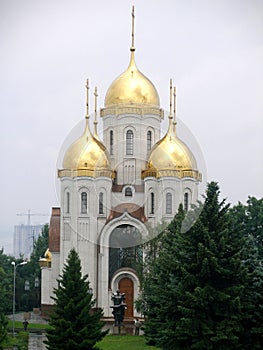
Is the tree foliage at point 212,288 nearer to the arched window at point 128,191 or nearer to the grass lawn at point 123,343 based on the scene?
the grass lawn at point 123,343

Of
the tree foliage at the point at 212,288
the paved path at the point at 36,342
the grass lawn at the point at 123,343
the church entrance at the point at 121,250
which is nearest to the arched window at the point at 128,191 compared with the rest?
the church entrance at the point at 121,250

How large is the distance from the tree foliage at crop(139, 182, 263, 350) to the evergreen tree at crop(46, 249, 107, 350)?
7.40ft

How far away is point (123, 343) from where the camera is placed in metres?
30.0

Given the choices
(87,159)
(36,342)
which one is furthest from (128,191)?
(36,342)

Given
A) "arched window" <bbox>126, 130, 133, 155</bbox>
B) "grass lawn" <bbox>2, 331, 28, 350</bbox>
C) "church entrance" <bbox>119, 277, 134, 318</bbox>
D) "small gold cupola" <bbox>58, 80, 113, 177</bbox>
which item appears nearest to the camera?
"grass lawn" <bbox>2, 331, 28, 350</bbox>

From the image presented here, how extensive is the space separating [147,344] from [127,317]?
12940 millimetres

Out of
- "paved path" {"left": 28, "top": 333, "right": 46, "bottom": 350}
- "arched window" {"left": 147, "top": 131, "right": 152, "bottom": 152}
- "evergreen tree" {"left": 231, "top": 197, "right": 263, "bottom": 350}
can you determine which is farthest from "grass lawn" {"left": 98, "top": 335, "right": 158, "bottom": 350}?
"arched window" {"left": 147, "top": 131, "right": 152, "bottom": 152}

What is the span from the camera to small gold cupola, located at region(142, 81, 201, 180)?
41.0 metres

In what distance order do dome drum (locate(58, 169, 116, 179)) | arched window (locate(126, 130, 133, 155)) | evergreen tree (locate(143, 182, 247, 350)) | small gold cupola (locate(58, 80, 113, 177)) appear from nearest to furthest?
evergreen tree (locate(143, 182, 247, 350)) → dome drum (locate(58, 169, 116, 179)) → small gold cupola (locate(58, 80, 113, 177)) → arched window (locate(126, 130, 133, 155))

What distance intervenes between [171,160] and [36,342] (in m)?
13.8

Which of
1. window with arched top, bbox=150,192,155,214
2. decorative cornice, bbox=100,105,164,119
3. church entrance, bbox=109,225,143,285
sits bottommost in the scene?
church entrance, bbox=109,225,143,285

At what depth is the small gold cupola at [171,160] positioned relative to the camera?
135 ft

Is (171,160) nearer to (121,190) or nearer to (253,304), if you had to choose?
(121,190)

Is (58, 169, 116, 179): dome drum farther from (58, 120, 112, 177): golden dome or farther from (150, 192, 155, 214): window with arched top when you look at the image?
(150, 192, 155, 214): window with arched top
